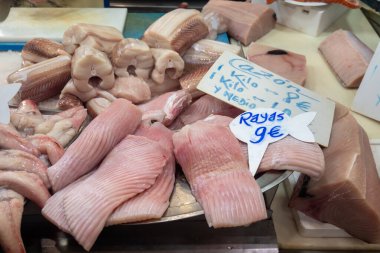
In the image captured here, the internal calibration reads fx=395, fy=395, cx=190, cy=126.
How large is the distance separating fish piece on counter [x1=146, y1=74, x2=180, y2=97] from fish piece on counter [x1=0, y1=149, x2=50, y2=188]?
0.63m

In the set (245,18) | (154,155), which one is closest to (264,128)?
(154,155)

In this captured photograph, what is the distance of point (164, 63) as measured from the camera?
5.21 ft

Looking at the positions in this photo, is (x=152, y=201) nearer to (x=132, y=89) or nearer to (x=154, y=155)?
(x=154, y=155)

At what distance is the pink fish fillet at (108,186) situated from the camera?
1032 mm

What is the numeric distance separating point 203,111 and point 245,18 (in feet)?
3.44

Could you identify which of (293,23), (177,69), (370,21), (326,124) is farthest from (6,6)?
(370,21)

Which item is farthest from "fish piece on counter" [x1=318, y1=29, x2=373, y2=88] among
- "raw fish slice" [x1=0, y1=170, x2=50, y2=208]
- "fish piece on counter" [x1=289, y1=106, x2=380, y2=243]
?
"raw fish slice" [x1=0, y1=170, x2=50, y2=208]

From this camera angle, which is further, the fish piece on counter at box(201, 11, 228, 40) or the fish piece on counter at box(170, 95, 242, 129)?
the fish piece on counter at box(201, 11, 228, 40)

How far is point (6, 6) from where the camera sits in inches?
106

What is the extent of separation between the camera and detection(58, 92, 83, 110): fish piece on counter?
1496mm

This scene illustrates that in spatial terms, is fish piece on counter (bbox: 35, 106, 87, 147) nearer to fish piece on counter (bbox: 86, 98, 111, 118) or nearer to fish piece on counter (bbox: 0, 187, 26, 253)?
fish piece on counter (bbox: 86, 98, 111, 118)

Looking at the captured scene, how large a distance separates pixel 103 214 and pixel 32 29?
5.09 ft

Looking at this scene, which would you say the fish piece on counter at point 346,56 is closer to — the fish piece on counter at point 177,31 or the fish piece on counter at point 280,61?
the fish piece on counter at point 280,61

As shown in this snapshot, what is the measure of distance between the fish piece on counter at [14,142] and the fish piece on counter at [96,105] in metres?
0.31
